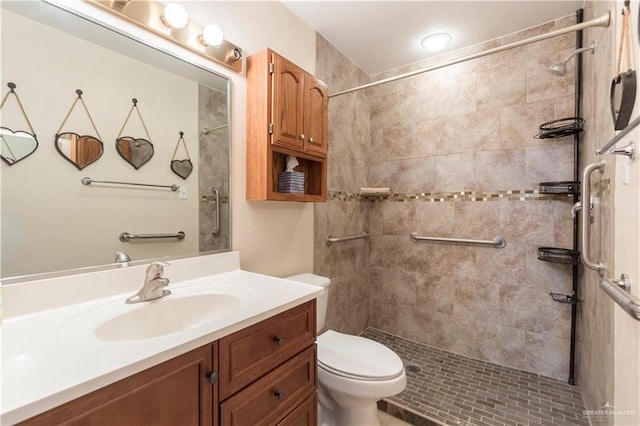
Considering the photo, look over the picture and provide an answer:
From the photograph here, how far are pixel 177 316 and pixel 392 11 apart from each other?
2.10m

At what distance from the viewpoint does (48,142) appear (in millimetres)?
935

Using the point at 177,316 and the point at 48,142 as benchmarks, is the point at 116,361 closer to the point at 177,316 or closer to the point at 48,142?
the point at 177,316

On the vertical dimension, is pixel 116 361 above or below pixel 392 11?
below

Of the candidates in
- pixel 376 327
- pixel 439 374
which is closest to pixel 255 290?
pixel 439 374

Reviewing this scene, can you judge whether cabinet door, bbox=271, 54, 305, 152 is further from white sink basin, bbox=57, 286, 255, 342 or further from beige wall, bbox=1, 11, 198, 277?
white sink basin, bbox=57, 286, 255, 342

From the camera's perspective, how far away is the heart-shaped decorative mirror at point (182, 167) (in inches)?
50.6

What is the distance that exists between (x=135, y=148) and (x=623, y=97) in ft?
5.70

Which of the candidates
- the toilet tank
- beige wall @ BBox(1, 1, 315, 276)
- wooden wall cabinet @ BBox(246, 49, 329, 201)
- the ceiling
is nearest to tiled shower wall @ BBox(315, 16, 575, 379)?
the ceiling

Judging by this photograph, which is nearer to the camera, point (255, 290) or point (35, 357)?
point (35, 357)

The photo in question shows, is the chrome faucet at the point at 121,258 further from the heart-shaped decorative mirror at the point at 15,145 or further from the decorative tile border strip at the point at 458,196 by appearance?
the decorative tile border strip at the point at 458,196

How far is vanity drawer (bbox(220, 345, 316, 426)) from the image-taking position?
84 cm

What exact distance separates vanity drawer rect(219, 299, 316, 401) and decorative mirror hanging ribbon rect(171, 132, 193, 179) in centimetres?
80

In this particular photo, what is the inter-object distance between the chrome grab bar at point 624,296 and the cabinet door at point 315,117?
137cm

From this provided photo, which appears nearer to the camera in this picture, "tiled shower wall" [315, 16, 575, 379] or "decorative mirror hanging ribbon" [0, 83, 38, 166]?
"decorative mirror hanging ribbon" [0, 83, 38, 166]
